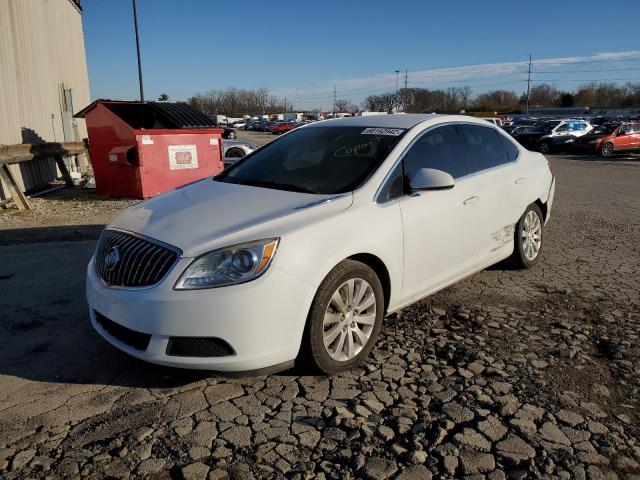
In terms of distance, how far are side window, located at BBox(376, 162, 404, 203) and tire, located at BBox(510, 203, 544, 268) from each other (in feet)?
6.20

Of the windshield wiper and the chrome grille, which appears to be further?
the windshield wiper

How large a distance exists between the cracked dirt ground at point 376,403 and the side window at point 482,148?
1.19m

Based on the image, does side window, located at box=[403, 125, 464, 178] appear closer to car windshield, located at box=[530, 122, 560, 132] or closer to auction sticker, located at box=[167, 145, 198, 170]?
auction sticker, located at box=[167, 145, 198, 170]

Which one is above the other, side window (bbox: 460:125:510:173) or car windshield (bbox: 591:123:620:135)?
side window (bbox: 460:125:510:173)

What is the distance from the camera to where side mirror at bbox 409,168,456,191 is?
3.59 m

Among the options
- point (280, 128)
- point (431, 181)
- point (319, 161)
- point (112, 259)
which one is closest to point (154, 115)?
point (319, 161)

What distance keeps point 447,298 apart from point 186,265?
2.59 meters

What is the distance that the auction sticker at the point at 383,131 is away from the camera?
13.2 ft

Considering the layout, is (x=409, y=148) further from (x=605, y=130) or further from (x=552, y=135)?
(x=605, y=130)

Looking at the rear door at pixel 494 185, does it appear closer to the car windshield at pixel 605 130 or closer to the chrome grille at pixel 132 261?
the chrome grille at pixel 132 261

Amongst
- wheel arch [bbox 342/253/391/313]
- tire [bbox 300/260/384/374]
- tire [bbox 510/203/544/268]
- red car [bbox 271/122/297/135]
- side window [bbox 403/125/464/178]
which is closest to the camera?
tire [bbox 300/260/384/374]

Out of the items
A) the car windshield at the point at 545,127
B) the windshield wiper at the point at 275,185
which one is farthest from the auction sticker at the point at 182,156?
the car windshield at the point at 545,127

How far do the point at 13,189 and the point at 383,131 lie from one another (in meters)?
7.53

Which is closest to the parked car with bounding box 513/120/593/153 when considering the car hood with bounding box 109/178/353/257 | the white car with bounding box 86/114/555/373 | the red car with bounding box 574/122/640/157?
the red car with bounding box 574/122/640/157
